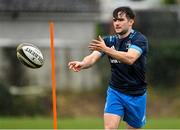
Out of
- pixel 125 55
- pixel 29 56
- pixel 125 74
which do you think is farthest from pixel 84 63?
pixel 125 55

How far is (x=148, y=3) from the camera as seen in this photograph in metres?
37.0

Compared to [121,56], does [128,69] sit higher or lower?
lower

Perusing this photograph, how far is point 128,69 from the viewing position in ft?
34.8

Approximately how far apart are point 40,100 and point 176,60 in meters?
5.50

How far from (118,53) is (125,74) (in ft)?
2.67

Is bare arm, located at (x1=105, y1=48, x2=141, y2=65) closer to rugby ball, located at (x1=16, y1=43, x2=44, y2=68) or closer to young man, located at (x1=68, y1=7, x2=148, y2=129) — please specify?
young man, located at (x1=68, y1=7, x2=148, y2=129)

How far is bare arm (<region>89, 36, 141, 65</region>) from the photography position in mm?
9688

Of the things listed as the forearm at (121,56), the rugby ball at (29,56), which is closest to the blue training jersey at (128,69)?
the forearm at (121,56)

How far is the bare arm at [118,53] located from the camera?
9.69 metres

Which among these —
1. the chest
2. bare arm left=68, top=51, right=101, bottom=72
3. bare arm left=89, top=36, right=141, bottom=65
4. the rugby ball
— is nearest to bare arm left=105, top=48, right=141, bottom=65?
bare arm left=89, top=36, right=141, bottom=65

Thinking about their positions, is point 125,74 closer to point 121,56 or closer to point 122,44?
point 122,44

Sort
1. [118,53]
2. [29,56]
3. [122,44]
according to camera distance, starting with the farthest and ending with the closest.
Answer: [29,56] → [122,44] → [118,53]

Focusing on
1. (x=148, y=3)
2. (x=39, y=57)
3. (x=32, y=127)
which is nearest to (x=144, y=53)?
(x=39, y=57)

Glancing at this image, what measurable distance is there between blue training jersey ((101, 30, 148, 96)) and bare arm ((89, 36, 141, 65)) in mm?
289
